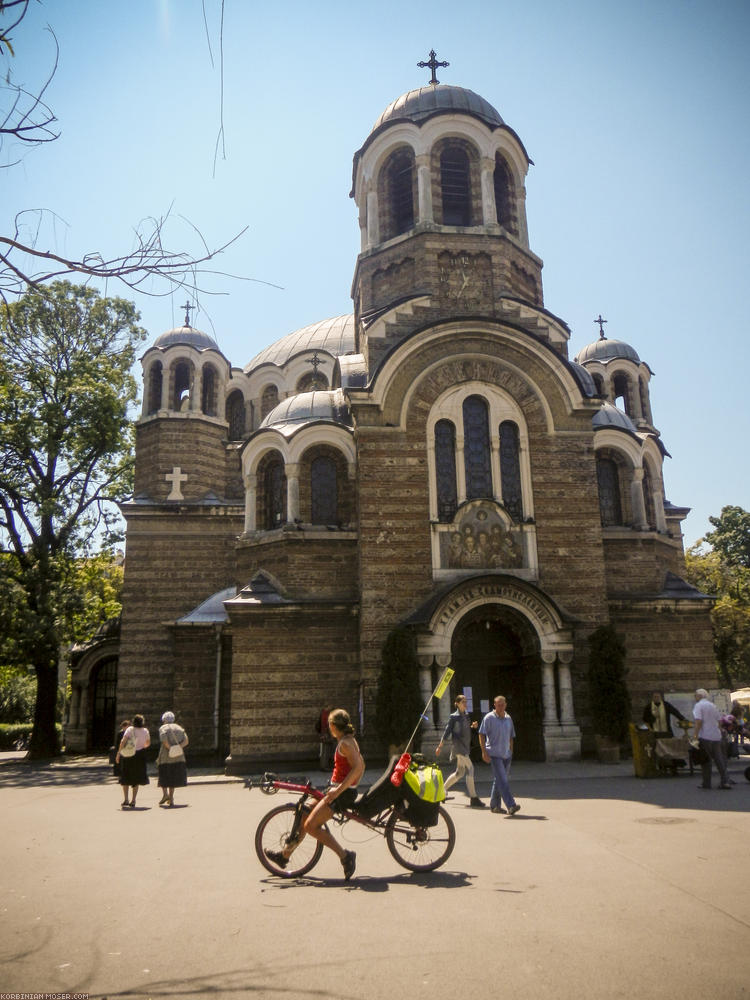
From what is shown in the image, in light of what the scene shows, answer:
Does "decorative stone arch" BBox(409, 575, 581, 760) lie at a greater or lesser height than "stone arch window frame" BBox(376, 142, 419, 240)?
lesser

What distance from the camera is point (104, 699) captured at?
2773 cm

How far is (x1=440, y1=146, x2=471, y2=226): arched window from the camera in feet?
69.4

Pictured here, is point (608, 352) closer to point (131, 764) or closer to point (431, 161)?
point (431, 161)

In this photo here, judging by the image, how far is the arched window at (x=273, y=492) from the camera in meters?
19.8

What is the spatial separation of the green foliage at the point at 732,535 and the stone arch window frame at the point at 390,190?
1464 inches

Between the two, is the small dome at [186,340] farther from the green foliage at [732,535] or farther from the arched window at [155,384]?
the green foliage at [732,535]

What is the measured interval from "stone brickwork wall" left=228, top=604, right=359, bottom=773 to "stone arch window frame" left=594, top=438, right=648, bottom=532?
790 cm

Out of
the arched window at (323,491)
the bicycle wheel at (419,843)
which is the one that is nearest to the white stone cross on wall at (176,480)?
the arched window at (323,491)

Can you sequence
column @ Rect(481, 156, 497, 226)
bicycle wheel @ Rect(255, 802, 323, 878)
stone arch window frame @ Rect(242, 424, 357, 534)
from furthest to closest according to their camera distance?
column @ Rect(481, 156, 497, 226) < stone arch window frame @ Rect(242, 424, 357, 534) < bicycle wheel @ Rect(255, 802, 323, 878)

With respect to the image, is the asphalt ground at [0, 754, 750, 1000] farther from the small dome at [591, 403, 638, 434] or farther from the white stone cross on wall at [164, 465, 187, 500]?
the white stone cross on wall at [164, 465, 187, 500]

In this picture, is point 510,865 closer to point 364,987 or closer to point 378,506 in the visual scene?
point 364,987

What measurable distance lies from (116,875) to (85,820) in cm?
452

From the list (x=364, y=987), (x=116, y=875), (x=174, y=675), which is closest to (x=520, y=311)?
(x=174, y=675)

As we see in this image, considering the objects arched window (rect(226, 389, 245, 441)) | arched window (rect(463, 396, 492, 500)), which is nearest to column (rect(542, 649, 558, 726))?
arched window (rect(463, 396, 492, 500))
